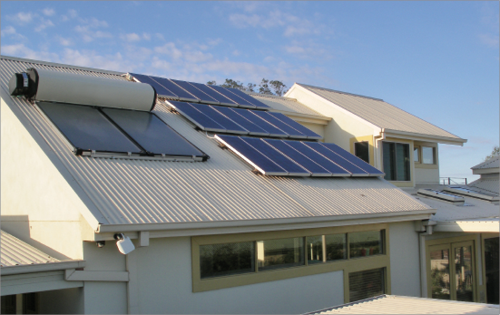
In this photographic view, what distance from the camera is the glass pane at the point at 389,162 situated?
16.9 meters

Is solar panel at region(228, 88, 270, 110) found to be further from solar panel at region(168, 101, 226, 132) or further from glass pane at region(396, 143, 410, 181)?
glass pane at region(396, 143, 410, 181)

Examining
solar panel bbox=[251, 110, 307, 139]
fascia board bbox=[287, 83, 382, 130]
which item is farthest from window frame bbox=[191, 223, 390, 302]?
fascia board bbox=[287, 83, 382, 130]

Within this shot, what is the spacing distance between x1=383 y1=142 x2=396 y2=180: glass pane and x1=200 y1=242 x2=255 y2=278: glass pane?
8864 millimetres

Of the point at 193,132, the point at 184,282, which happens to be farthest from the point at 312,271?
the point at 193,132

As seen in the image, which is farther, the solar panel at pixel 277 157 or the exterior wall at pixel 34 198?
the solar panel at pixel 277 157

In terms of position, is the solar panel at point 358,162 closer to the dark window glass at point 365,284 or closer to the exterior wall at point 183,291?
the dark window glass at point 365,284

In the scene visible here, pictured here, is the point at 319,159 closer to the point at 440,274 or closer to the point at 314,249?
the point at 314,249

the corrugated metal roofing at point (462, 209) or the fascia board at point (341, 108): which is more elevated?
the fascia board at point (341, 108)

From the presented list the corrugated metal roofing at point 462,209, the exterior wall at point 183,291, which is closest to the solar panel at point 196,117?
the exterior wall at point 183,291

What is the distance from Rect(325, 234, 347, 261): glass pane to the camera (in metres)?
11.1

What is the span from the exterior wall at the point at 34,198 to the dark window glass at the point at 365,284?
6770mm

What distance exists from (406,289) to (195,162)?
22.6 ft

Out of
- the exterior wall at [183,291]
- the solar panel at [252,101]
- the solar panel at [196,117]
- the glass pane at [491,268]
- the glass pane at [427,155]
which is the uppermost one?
the solar panel at [252,101]

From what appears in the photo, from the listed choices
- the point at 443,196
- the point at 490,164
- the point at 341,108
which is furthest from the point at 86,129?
the point at 490,164
